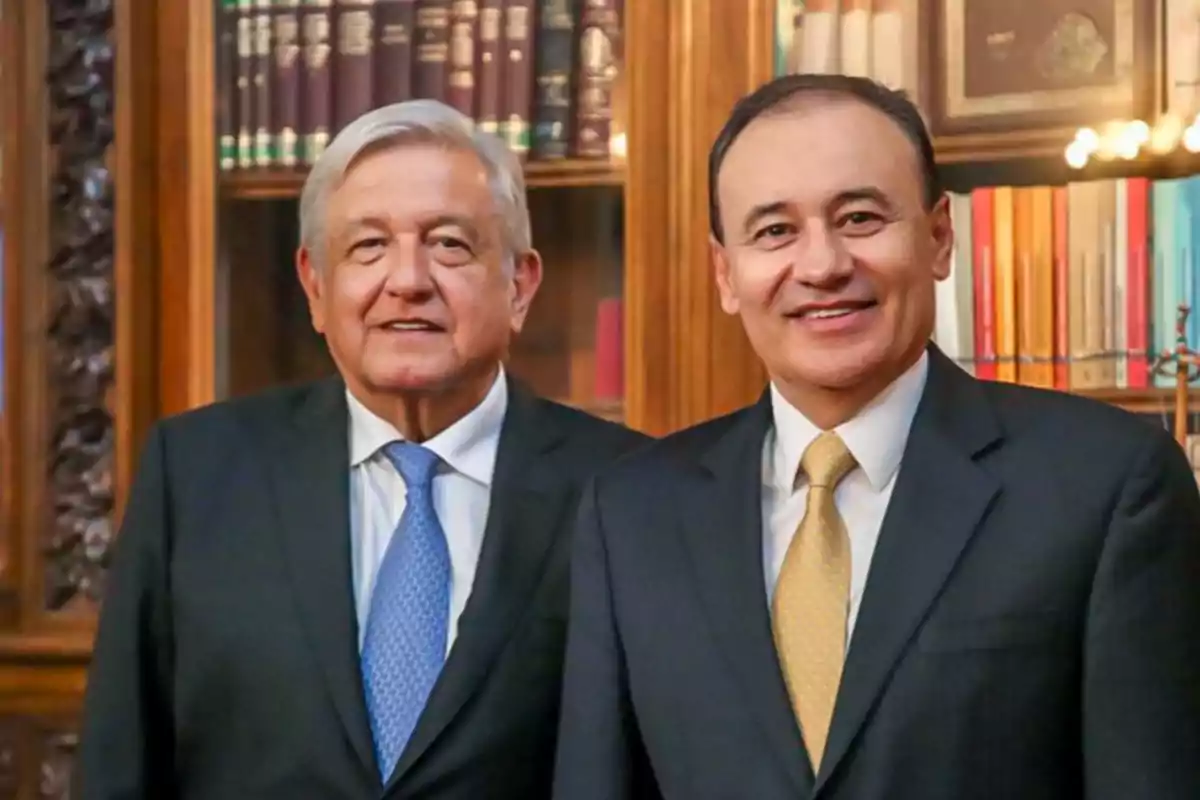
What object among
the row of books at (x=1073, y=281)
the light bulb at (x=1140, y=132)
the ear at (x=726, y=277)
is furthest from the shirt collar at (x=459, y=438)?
the light bulb at (x=1140, y=132)

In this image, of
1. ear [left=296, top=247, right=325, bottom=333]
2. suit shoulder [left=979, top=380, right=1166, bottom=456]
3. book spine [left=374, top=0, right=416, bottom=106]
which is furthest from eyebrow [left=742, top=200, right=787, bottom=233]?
book spine [left=374, top=0, right=416, bottom=106]

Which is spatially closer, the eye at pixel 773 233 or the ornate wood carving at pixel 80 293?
the eye at pixel 773 233

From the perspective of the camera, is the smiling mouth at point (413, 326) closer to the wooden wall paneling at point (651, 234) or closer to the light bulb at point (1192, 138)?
the wooden wall paneling at point (651, 234)

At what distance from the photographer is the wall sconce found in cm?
167

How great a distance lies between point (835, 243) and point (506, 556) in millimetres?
473

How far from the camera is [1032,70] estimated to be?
171cm

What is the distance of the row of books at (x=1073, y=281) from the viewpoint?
1661 mm

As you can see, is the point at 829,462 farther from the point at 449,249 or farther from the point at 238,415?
the point at 238,415

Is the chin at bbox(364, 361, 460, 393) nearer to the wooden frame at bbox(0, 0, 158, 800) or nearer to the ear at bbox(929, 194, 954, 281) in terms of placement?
the ear at bbox(929, 194, 954, 281)

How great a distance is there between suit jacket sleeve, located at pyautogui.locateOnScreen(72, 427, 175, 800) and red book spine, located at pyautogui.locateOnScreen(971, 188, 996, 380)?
1.02 meters

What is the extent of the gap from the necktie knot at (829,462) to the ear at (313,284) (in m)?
0.59

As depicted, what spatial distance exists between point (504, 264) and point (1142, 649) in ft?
2.44

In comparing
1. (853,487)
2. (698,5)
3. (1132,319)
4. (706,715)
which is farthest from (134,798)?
(1132,319)

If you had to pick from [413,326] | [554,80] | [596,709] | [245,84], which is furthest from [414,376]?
[245,84]
